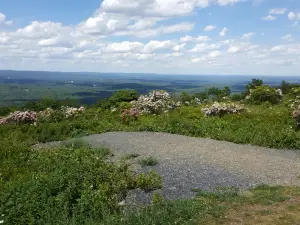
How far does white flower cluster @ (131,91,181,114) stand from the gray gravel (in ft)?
18.7

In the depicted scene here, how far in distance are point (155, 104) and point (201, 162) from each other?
34.1ft

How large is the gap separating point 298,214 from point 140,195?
9.84 feet

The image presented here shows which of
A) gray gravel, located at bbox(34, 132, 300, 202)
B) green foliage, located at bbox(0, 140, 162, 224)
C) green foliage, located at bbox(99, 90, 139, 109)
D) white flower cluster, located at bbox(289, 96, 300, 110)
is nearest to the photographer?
green foliage, located at bbox(0, 140, 162, 224)

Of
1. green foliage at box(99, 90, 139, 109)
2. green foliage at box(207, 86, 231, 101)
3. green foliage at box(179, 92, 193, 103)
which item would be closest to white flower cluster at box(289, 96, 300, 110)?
green foliage at box(179, 92, 193, 103)

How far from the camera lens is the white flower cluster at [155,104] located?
822 inches

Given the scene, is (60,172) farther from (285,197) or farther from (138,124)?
→ (138,124)

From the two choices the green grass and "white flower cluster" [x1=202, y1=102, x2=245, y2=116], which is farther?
"white flower cluster" [x1=202, y1=102, x2=245, y2=116]

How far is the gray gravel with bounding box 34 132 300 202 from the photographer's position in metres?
8.77

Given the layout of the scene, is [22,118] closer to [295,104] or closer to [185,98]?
[185,98]

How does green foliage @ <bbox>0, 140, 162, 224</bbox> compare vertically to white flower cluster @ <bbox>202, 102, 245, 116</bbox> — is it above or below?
below

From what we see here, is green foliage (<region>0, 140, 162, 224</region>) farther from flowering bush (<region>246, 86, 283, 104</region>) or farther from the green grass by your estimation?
flowering bush (<region>246, 86, 283, 104</region>)

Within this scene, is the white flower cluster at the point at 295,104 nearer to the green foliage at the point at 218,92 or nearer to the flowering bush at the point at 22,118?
the green foliage at the point at 218,92

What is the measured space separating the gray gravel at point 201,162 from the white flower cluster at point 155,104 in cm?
570

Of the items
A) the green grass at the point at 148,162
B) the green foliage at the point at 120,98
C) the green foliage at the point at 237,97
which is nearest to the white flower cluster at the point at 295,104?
the green foliage at the point at 237,97
